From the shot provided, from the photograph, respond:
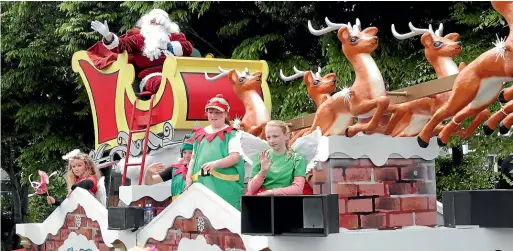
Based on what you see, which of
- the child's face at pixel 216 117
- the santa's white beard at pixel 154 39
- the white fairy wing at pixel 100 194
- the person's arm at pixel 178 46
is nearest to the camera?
the child's face at pixel 216 117

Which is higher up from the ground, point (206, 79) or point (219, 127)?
point (206, 79)

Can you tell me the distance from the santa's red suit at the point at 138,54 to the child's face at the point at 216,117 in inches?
75.1

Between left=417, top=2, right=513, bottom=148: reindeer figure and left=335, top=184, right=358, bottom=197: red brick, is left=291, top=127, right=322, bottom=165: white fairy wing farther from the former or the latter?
left=417, top=2, right=513, bottom=148: reindeer figure

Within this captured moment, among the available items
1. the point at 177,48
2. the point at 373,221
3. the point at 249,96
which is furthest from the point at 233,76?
the point at 373,221

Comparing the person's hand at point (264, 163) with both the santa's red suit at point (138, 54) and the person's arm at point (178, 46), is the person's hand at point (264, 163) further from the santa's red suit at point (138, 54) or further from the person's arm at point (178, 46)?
the person's arm at point (178, 46)

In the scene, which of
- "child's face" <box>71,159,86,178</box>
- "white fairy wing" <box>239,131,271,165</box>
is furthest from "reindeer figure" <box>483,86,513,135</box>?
"child's face" <box>71,159,86,178</box>

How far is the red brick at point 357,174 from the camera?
4340mm

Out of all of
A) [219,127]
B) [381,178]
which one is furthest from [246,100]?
[381,178]

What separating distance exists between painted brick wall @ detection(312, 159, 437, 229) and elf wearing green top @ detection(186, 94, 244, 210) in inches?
34.5

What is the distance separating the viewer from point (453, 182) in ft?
29.3

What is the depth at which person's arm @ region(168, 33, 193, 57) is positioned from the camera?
7.59 m

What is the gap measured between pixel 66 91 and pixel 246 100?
741 centimetres

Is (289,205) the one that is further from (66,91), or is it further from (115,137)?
(66,91)

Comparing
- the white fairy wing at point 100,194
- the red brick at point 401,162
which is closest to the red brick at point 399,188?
the red brick at point 401,162
